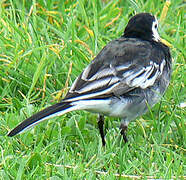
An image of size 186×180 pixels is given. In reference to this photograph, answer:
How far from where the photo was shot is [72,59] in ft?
19.2

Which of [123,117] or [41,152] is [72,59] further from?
[41,152]

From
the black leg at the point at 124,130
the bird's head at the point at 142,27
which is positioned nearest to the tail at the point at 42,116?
the black leg at the point at 124,130

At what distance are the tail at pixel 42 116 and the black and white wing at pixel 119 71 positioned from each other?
101mm

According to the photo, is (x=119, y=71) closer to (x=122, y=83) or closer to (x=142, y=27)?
(x=122, y=83)

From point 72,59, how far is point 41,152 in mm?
1479

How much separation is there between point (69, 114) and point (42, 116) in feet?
3.50

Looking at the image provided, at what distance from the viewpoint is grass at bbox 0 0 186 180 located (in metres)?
4.47

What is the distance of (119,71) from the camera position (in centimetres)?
487

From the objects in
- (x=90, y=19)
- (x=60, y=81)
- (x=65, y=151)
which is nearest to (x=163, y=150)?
(x=65, y=151)

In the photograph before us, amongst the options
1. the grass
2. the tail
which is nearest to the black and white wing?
the tail

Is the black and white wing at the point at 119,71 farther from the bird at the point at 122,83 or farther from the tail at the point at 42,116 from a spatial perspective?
the tail at the point at 42,116

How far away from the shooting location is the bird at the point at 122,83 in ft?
15.2

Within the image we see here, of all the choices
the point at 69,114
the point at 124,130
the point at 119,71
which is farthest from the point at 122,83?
the point at 69,114

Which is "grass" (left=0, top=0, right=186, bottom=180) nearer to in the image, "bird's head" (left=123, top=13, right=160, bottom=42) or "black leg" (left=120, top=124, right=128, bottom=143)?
"black leg" (left=120, top=124, right=128, bottom=143)
